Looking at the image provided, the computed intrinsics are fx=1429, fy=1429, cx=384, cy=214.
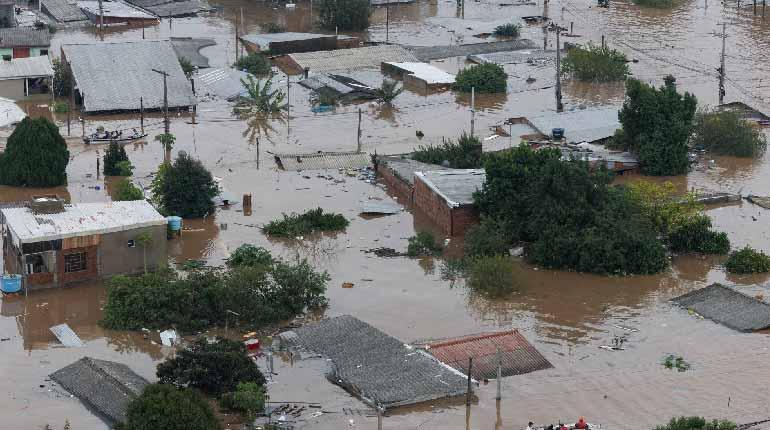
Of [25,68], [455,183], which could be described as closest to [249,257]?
[455,183]

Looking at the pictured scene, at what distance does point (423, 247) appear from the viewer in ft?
80.5

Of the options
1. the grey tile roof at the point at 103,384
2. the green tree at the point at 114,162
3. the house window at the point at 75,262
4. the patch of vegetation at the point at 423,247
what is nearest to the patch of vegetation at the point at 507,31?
the green tree at the point at 114,162

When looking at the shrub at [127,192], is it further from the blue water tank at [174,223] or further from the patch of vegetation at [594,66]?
the patch of vegetation at [594,66]

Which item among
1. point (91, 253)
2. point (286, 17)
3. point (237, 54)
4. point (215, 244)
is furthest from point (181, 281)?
point (286, 17)

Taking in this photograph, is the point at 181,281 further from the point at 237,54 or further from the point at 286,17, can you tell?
the point at 286,17

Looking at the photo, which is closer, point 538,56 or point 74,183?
point 74,183

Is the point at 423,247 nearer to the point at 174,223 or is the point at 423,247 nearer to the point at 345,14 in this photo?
the point at 174,223

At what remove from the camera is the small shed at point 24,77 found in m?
34.3

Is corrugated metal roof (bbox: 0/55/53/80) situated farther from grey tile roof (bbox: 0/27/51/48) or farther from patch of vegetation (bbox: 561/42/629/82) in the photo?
patch of vegetation (bbox: 561/42/629/82)

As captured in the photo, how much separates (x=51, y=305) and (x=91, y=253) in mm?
1105

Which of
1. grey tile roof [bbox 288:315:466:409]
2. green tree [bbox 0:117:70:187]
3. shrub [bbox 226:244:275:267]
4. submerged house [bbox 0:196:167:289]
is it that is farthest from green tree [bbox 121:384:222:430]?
green tree [bbox 0:117:70:187]

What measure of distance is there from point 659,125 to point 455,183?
528cm

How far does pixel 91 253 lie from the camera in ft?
74.0

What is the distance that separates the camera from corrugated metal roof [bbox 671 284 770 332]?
21.2 m
